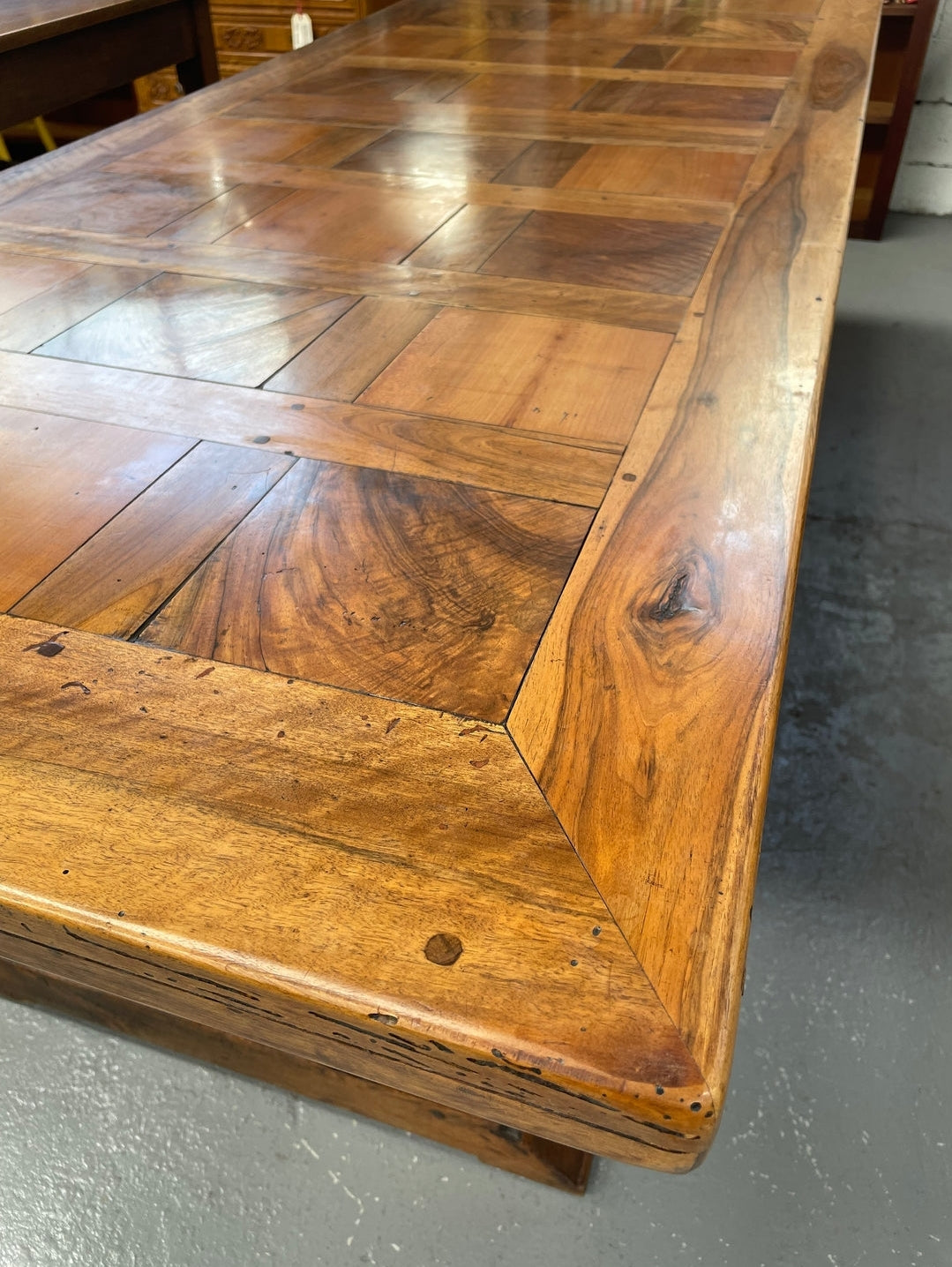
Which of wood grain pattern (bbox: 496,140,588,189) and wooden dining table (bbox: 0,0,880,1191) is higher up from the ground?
wood grain pattern (bbox: 496,140,588,189)

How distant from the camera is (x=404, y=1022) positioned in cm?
38

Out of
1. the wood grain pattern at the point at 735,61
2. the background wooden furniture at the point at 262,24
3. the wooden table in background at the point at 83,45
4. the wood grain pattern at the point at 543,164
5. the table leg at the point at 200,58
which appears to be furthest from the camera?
the background wooden furniture at the point at 262,24

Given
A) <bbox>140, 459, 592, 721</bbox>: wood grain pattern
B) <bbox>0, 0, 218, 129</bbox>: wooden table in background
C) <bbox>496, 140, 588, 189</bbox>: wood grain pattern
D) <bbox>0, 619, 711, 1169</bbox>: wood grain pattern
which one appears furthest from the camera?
<bbox>0, 0, 218, 129</bbox>: wooden table in background

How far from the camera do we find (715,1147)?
A: 90cm

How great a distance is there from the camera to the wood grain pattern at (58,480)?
62 centimetres


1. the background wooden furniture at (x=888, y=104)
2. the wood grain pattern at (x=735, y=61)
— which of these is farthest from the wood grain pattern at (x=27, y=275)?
the background wooden furniture at (x=888, y=104)

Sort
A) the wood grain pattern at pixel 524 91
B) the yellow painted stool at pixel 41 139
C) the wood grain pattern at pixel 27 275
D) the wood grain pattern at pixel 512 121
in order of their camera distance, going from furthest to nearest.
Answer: the yellow painted stool at pixel 41 139, the wood grain pattern at pixel 524 91, the wood grain pattern at pixel 512 121, the wood grain pattern at pixel 27 275

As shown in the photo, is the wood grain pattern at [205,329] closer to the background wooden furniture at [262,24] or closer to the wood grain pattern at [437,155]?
the wood grain pattern at [437,155]

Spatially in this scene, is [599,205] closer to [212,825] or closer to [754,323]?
[754,323]

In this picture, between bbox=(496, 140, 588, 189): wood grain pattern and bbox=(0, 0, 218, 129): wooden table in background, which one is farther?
bbox=(0, 0, 218, 129): wooden table in background

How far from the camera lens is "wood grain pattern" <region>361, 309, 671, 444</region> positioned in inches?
28.9

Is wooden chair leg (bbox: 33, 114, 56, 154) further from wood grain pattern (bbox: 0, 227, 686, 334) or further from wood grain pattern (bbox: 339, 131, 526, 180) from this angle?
wood grain pattern (bbox: 0, 227, 686, 334)

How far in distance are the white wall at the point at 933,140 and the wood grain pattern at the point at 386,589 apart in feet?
8.55

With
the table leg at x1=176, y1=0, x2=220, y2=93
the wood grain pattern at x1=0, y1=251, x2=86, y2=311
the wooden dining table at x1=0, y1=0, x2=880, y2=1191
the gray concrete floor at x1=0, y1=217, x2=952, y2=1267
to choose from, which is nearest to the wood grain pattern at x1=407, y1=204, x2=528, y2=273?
the wooden dining table at x1=0, y1=0, x2=880, y2=1191
